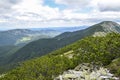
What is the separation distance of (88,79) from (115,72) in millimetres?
11235

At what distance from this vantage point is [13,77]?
88.8 meters

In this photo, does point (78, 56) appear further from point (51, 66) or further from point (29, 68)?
point (29, 68)

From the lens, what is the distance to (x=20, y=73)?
9025cm

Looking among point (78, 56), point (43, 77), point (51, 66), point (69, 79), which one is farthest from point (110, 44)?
point (69, 79)

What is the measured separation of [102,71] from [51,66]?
103ft

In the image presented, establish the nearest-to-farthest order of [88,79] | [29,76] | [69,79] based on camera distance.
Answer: [88,79] < [69,79] < [29,76]

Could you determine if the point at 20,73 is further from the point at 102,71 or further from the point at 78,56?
the point at 102,71

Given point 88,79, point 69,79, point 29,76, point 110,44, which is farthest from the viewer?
point 110,44

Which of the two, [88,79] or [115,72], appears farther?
[115,72]

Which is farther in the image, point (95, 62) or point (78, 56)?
point (78, 56)

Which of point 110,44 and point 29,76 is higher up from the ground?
point 110,44

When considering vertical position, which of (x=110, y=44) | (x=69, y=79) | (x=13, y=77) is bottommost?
(x=13, y=77)

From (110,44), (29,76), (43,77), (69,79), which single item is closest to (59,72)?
(43,77)

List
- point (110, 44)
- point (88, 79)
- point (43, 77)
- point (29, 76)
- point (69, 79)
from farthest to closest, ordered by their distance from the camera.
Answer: point (110, 44)
point (29, 76)
point (43, 77)
point (69, 79)
point (88, 79)
